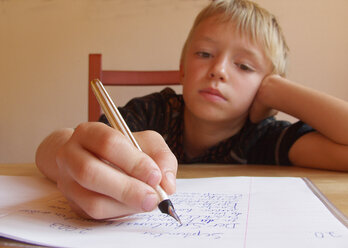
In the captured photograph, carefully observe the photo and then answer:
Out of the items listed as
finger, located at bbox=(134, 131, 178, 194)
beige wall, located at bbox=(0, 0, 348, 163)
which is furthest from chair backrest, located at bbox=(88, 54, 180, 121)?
finger, located at bbox=(134, 131, 178, 194)

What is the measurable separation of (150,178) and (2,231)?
0.09 metres

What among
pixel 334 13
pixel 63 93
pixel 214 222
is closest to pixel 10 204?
pixel 214 222

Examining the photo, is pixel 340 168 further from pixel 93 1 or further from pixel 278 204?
pixel 93 1

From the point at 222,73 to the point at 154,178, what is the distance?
0.40m

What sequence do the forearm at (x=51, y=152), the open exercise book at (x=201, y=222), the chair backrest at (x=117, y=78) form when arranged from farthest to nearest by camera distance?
the chair backrest at (x=117, y=78) → the forearm at (x=51, y=152) → the open exercise book at (x=201, y=222)

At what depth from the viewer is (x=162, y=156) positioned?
0.79 ft

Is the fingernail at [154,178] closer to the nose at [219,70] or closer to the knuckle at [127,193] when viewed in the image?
the knuckle at [127,193]

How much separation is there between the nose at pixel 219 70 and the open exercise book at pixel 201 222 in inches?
11.6

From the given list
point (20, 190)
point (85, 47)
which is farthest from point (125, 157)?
point (85, 47)

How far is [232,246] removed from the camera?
0.16 meters

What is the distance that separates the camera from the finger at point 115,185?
7.4 inches

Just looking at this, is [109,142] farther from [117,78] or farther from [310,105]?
[117,78]

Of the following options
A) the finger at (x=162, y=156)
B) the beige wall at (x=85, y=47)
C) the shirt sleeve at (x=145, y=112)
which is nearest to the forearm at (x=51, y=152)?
the finger at (x=162, y=156)

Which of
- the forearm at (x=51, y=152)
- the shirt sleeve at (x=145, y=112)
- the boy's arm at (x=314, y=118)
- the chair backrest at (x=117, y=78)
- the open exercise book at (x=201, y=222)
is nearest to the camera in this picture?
the open exercise book at (x=201, y=222)
